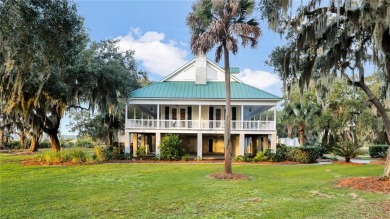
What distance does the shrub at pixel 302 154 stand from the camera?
70.4 ft

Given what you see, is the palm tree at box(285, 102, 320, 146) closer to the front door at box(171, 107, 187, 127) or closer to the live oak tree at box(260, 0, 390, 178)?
the front door at box(171, 107, 187, 127)

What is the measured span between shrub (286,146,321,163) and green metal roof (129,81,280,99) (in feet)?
13.0

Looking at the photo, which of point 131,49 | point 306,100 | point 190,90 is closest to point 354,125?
point 306,100

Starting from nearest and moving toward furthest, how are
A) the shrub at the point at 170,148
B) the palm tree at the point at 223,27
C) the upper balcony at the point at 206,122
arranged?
1. the palm tree at the point at 223,27
2. the shrub at the point at 170,148
3. the upper balcony at the point at 206,122

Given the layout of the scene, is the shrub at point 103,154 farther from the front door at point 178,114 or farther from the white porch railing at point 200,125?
the front door at point 178,114

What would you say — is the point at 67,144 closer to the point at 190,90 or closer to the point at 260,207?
the point at 190,90

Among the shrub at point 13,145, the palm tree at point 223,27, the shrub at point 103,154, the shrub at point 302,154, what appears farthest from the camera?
→ the shrub at point 13,145

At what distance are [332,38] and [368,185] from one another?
4746 millimetres

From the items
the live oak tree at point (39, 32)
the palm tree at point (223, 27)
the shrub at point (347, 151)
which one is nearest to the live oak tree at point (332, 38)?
the palm tree at point (223, 27)

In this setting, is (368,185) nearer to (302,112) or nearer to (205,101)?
(205,101)

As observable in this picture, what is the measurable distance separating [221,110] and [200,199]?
1840cm

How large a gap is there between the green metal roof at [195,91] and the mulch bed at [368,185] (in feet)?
42.2

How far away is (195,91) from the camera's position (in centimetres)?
2459

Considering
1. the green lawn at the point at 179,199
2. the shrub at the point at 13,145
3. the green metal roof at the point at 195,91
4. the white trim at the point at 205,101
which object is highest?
the green metal roof at the point at 195,91
